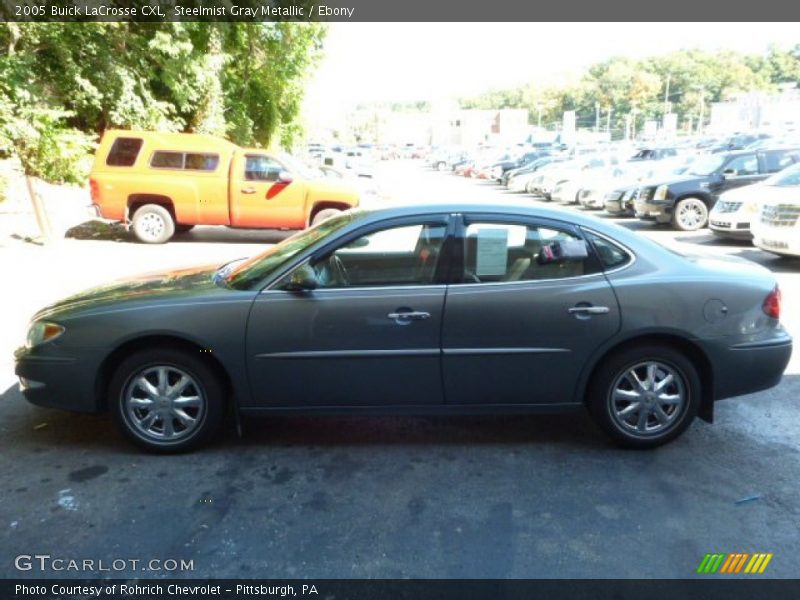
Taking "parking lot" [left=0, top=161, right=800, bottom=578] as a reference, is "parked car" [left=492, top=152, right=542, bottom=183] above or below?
above

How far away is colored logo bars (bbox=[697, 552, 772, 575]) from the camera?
2.94m

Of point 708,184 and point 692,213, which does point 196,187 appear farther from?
point 708,184

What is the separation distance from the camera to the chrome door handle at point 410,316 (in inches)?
153

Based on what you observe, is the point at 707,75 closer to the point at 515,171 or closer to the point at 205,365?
the point at 515,171

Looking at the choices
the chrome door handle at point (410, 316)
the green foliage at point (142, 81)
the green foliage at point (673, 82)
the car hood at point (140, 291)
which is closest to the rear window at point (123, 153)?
the green foliage at point (142, 81)

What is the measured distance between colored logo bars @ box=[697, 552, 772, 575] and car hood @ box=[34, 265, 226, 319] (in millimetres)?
2865

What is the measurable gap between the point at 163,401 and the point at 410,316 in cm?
152

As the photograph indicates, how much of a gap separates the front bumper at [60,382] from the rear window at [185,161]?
32.8ft

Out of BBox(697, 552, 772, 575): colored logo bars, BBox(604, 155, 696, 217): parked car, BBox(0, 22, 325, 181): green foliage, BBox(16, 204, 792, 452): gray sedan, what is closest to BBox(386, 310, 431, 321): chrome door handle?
BBox(16, 204, 792, 452): gray sedan

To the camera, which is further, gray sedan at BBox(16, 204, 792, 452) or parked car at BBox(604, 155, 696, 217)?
parked car at BBox(604, 155, 696, 217)

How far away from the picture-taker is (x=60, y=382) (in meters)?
3.96

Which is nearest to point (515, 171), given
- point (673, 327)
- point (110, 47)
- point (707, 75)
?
point (110, 47)

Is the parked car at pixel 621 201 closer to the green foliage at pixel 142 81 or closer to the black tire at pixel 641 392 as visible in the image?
the green foliage at pixel 142 81

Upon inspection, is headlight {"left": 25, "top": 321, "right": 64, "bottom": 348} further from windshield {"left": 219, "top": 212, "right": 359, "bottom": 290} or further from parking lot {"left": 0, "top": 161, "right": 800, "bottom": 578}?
windshield {"left": 219, "top": 212, "right": 359, "bottom": 290}
